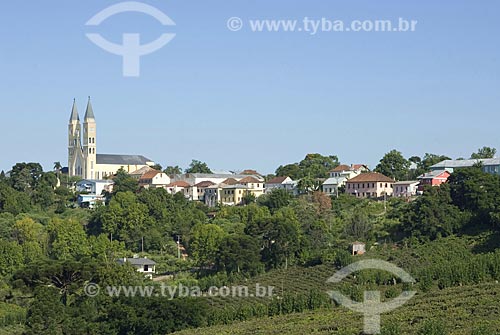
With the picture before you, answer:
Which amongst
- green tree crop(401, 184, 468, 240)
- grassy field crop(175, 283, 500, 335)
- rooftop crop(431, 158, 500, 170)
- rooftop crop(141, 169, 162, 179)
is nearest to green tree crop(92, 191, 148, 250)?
green tree crop(401, 184, 468, 240)

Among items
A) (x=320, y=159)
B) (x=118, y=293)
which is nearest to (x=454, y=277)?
(x=118, y=293)

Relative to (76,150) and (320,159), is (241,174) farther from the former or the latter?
(76,150)

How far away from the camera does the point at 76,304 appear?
33938 mm

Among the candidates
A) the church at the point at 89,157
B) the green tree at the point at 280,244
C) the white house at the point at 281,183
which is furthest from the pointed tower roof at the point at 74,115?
the green tree at the point at 280,244

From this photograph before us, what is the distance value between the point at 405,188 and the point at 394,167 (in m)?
6.85

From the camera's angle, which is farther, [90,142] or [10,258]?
[90,142]

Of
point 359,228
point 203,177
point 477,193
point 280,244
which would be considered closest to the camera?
point 280,244

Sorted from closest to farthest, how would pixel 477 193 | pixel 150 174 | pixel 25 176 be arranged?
pixel 477 193 < pixel 25 176 < pixel 150 174

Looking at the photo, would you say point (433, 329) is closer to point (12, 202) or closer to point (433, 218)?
point (433, 218)

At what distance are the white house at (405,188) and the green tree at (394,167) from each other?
526cm

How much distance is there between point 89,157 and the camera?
82812 millimetres

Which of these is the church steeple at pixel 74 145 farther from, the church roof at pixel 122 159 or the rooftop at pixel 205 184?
the rooftop at pixel 205 184

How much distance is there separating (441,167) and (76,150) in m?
34.2

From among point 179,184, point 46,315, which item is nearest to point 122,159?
point 179,184
